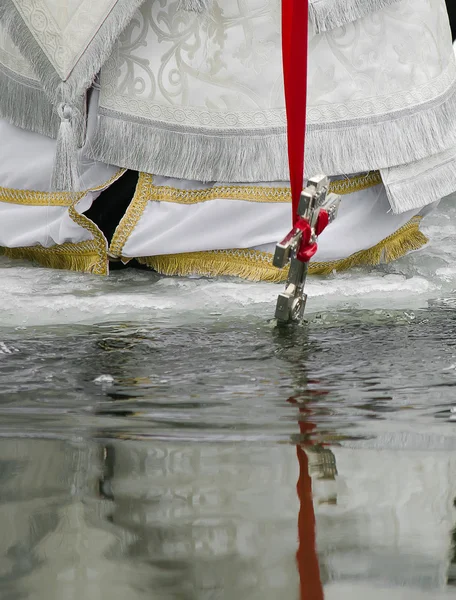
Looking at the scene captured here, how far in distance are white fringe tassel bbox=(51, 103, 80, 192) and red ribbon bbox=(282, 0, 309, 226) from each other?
11.7 inches

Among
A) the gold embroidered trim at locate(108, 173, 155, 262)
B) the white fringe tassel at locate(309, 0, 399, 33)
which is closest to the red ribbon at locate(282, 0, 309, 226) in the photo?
the white fringe tassel at locate(309, 0, 399, 33)

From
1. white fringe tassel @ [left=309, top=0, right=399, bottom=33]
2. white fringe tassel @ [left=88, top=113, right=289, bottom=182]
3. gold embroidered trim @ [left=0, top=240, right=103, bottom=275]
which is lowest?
gold embroidered trim @ [left=0, top=240, right=103, bottom=275]

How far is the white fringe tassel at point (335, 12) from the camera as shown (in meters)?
1.18

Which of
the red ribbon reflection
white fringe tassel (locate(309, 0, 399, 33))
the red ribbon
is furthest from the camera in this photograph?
white fringe tassel (locate(309, 0, 399, 33))

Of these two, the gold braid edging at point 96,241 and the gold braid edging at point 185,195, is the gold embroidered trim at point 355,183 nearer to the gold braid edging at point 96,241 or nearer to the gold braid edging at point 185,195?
the gold braid edging at point 185,195

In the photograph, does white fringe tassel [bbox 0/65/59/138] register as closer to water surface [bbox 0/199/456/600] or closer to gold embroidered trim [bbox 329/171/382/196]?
water surface [bbox 0/199/456/600]

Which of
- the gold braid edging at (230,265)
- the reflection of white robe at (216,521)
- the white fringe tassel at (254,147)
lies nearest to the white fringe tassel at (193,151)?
the white fringe tassel at (254,147)

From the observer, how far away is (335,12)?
3.90 ft

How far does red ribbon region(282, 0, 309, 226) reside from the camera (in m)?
1.05

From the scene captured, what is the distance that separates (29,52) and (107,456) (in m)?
0.63

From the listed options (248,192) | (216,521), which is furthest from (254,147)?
(216,521)

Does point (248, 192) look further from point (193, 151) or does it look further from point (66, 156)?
point (66, 156)

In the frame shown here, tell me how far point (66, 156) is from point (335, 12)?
38cm

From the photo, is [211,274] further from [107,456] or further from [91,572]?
[91,572]
